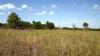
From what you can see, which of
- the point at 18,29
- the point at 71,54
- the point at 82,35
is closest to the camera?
the point at 71,54

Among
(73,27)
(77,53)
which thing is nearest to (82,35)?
(73,27)

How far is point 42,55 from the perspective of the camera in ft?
10.6

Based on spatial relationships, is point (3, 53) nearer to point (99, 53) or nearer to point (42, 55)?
point (42, 55)

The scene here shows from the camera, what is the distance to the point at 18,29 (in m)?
7.03

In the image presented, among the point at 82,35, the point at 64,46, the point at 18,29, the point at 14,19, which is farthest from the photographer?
the point at 14,19

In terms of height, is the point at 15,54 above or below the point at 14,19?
below

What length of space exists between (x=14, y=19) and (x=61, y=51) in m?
41.5

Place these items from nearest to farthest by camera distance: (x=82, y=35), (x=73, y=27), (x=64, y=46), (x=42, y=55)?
(x=42, y=55)
(x=64, y=46)
(x=82, y=35)
(x=73, y=27)

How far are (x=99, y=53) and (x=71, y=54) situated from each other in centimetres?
74

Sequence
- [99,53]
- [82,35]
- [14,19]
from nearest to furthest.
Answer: [99,53]
[82,35]
[14,19]

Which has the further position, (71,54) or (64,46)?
(64,46)

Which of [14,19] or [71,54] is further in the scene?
[14,19]

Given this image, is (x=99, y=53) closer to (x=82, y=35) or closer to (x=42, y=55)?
(x=42, y=55)

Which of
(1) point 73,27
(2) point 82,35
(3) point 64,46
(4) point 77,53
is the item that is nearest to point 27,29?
(1) point 73,27
